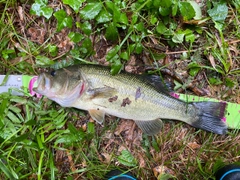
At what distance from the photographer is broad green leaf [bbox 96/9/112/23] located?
9.98 feet

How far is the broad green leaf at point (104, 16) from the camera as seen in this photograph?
3.04 meters

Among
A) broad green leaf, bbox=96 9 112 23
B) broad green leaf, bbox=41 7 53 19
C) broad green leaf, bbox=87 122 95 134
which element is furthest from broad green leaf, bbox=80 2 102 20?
broad green leaf, bbox=87 122 95 134

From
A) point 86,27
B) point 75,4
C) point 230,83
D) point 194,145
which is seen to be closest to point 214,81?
point 230,83

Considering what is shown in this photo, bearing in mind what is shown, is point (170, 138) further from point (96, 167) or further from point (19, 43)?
point (19, 43)

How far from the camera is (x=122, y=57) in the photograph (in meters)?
3.13

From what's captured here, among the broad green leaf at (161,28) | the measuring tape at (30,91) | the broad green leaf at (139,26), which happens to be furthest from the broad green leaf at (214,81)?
the broad green leaf at (139,26)

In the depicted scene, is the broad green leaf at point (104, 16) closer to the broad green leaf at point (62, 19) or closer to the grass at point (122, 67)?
the grass at point (122, 67)

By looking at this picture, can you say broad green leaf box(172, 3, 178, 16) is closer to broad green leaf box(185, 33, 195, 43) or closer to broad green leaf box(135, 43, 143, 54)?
broad green leaf box(185, 33, 195, 43)

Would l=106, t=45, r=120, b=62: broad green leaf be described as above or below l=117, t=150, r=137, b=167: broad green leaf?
above

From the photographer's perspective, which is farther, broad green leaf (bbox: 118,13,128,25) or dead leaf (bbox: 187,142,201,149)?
dead leaf (bbox: 187,142,201,149)

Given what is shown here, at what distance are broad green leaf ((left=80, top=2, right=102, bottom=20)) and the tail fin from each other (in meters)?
1.40

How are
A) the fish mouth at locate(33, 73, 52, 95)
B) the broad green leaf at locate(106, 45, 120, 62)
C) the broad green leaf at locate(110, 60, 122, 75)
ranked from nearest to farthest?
the fish mouth at locate(33, 73, 52, 95), the broad green leaf at locate(110, 60, 122, 75), the broad green leaf at locate(106, 45, 120, 62)

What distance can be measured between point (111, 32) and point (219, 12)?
3.99 feet

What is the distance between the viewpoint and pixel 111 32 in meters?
3.08
